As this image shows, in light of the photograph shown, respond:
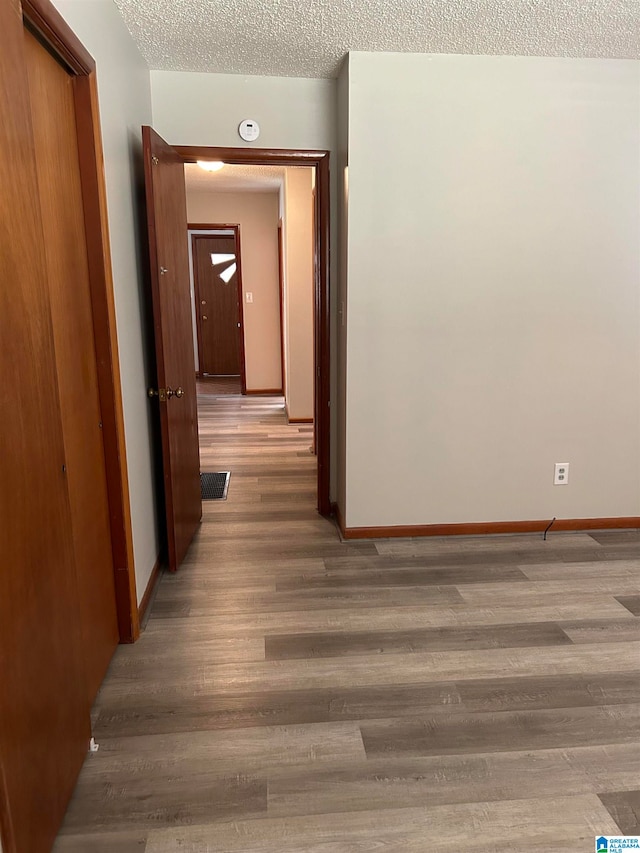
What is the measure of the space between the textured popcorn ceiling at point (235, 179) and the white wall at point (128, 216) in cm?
318

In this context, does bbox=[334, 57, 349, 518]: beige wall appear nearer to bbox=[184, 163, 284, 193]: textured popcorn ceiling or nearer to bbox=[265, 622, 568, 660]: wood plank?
bbox=[265, 622, 568, 660]: wood plank

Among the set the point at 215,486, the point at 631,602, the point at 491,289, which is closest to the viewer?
the point at 631,602

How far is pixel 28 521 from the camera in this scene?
1.29 m

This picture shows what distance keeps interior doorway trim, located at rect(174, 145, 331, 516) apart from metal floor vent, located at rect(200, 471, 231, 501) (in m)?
0.79

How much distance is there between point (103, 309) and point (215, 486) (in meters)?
2.26

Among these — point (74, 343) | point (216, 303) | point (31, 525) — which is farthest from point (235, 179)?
point (31, 525)

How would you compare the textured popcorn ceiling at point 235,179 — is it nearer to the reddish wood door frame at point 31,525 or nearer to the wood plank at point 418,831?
the reddish wood door frame at point 31,525

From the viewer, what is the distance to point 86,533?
1910mm

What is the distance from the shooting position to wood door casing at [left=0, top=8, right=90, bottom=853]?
1.18m

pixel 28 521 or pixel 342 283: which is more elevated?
pixel 342 283

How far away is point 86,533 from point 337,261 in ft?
6.66

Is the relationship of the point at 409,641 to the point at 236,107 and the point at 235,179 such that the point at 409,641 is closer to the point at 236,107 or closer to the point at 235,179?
the point at 236,107

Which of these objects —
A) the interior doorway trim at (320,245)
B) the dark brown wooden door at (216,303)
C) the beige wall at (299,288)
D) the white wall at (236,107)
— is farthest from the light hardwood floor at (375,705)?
the dark brown wooden door at (216,303)

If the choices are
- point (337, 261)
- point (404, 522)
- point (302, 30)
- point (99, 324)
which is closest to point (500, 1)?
point (302, 30)
